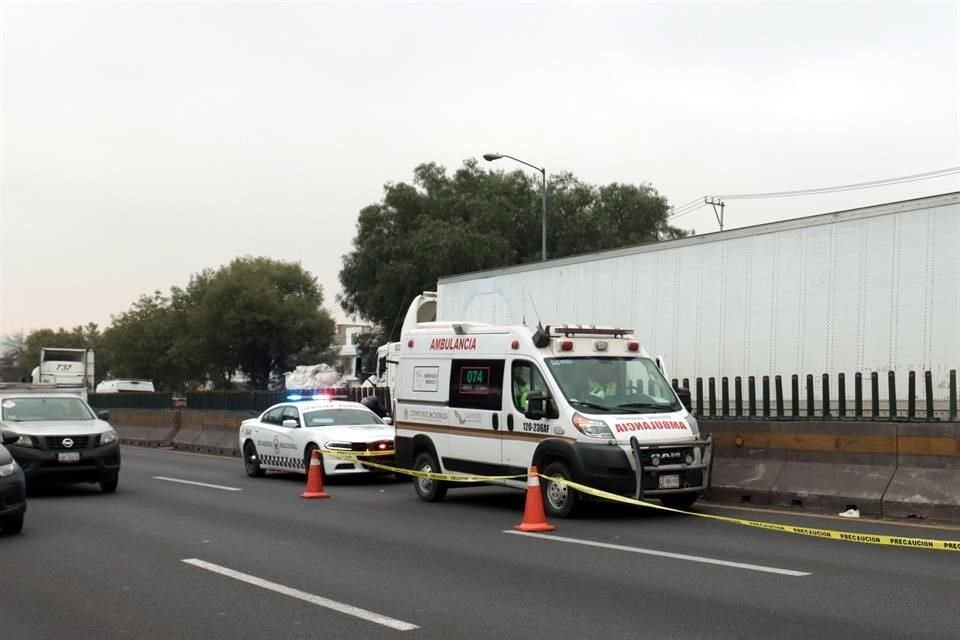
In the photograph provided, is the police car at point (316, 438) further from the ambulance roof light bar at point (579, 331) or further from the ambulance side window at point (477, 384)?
the ambulance roof light bar at point (579, 331)

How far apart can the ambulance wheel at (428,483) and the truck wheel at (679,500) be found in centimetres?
315

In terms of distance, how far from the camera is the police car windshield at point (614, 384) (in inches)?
496

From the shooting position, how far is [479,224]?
5384 centimetres

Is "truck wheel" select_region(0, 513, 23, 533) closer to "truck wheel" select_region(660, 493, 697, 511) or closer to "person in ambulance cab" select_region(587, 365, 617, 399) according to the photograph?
"person in ambulance cab" select_region(587, 365, 617, 399)

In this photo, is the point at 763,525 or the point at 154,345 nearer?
the point at 763,525

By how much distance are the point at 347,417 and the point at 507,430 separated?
6.21 m

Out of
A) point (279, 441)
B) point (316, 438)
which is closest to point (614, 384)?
point (316, 438)

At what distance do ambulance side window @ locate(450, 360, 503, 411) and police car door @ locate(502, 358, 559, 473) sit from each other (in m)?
0.26

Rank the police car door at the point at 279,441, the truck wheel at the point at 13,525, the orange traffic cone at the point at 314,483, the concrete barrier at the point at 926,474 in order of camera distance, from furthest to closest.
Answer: the police car door at the point at 279,441 < the orange traffic cone at the point at 314,483 < the concrete barrier at the point at 926,474 < the truck wheel at the point at 13,525

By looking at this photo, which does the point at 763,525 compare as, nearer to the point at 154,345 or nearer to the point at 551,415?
the point at 551,415

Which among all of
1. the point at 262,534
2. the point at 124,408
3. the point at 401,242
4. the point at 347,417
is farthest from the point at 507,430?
the point at 401,242

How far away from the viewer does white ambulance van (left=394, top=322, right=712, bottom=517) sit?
12.0m

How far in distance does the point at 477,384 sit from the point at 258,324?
5668cm

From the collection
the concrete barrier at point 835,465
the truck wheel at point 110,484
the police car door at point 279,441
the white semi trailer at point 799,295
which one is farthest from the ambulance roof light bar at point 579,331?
the truck wheel at point 110,484
